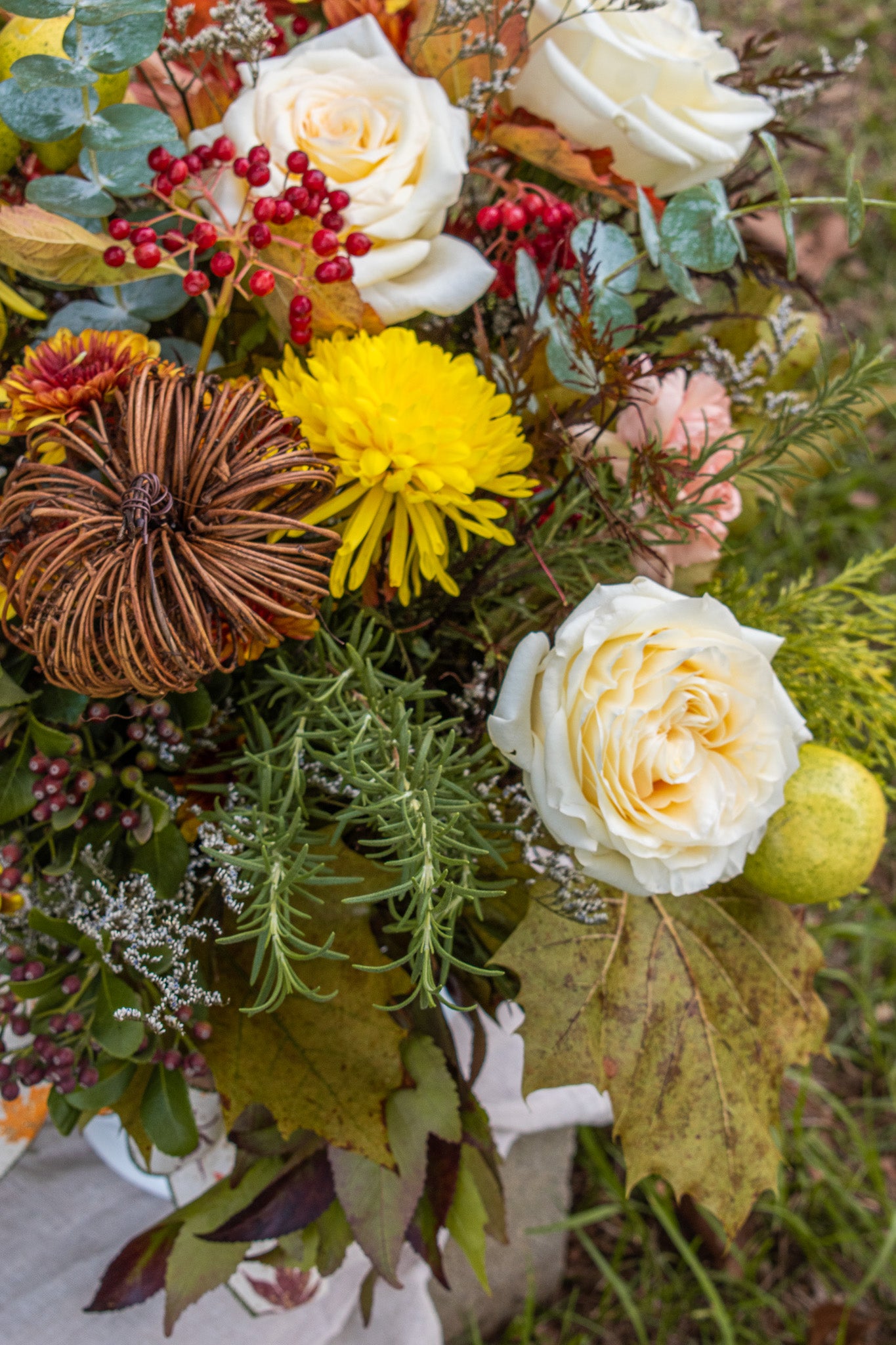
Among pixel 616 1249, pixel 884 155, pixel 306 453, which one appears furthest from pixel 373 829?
pixel 884 155

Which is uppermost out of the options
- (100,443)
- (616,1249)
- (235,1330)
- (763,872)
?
(100,443)

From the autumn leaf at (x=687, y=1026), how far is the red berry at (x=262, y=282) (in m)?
0.33

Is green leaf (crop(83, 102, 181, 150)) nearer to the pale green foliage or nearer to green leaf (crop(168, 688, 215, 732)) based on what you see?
green leaf (crop(168, 688, 215, 732))

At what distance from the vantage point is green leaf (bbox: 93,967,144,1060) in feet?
1.49

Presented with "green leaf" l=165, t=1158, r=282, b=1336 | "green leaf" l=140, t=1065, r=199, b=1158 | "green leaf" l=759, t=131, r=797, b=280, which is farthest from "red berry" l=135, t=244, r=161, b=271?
"green leaf" l=165, t=1158, r=282, b=1336

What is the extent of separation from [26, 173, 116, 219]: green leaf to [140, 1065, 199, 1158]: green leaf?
0.41 meters

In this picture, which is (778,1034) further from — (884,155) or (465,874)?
(884,155)

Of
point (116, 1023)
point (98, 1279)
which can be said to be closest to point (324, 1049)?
point (116, 1023)

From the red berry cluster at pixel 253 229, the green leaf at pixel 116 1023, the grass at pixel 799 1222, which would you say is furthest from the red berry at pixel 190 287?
the grass at pixel 799 1222

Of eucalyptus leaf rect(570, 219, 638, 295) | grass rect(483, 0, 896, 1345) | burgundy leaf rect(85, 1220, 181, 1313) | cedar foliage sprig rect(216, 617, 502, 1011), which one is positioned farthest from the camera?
grass rect(483, 0, 896, 1345)

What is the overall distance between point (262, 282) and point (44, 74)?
0.11 metres

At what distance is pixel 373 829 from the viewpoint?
1.63 ft

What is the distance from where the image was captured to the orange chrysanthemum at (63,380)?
0.41 meters

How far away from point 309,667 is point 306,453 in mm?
138
